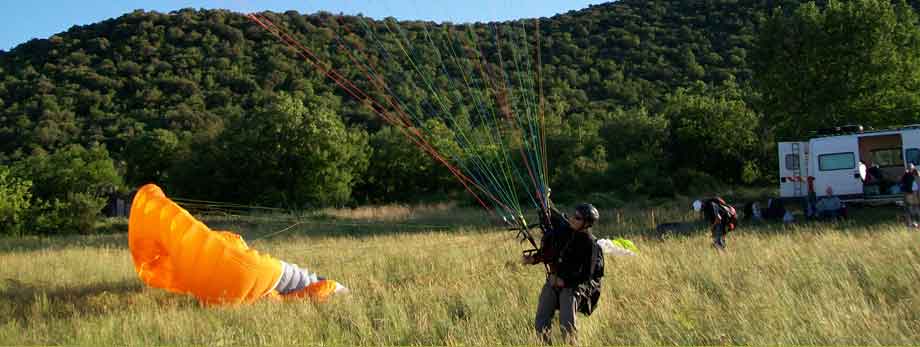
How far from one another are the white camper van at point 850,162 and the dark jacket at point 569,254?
1483cm

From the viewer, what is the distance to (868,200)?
56.3 ft

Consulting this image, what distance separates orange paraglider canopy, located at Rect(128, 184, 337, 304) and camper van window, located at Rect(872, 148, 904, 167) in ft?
53.8

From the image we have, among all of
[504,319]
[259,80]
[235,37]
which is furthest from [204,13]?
[504,319]

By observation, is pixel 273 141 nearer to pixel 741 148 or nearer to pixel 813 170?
pixel 741 148

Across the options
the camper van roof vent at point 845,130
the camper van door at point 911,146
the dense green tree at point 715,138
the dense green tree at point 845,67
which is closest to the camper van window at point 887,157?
the camper van roof vent at point 845,130

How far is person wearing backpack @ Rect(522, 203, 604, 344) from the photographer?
5105 mm

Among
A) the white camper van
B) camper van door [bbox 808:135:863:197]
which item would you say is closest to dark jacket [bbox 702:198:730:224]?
the white camper van

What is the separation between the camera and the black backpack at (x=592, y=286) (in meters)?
5.14

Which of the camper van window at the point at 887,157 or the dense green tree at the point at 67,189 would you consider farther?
the dense green tree at the point at 67,189

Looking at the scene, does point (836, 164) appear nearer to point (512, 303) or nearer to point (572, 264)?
point (512, 303)

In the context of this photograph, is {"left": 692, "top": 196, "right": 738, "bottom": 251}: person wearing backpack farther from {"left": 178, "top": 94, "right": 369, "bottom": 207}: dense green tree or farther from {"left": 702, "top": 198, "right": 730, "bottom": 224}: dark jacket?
{"left": 178, "top": 94, "right": 369, "bottom": 207}: dense green tree

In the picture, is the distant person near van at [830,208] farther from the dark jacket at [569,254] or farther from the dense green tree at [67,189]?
the dense green tree at [67,189]

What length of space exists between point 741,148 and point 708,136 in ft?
4.76

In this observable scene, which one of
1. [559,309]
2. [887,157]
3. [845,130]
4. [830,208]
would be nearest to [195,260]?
[559,309]
